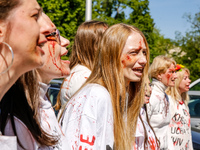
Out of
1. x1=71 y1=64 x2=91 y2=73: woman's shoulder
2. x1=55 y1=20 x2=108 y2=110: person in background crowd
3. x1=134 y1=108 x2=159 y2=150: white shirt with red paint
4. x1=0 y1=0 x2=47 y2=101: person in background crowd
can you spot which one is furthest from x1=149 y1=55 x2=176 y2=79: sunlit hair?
x1=0 y1=0 x2=47 y2=101: person in background crowd

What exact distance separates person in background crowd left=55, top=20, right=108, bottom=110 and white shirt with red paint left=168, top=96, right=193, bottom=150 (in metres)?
2.30

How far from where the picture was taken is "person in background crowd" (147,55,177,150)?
423cm

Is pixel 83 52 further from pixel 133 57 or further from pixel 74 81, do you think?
pixel 133 57

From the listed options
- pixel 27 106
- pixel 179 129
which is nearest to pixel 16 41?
pixel 27 106

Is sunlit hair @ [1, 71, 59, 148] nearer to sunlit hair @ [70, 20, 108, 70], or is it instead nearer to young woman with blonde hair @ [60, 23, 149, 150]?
young woman with blonde hair @ [60, 23, 149, 150]

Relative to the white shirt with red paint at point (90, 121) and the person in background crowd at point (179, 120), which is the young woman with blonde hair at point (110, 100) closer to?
the white shirt with red paint at point (90, 121)

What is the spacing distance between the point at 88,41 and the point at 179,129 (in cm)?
255

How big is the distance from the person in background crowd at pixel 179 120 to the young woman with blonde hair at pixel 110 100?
2425mm

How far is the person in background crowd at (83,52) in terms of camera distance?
293 centimetres

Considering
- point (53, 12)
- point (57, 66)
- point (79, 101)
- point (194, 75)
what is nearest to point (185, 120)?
point (79, 101)

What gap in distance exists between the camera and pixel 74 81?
292 cm

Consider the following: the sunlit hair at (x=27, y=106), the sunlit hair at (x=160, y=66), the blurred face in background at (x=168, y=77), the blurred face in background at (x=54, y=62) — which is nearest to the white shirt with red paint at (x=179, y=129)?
the blurred face in background at (x=168, y=77)

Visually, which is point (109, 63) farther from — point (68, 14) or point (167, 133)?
point (68, 14)

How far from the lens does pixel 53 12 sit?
1928 centimetres
